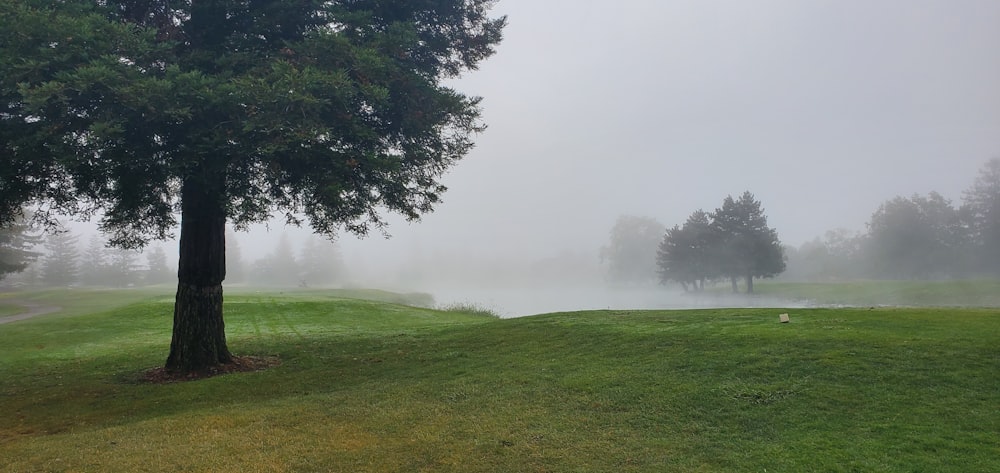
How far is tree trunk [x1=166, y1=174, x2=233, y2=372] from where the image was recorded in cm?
1181

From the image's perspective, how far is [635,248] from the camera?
324 feet

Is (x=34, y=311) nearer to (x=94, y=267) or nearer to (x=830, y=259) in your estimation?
(x=94, y=267)

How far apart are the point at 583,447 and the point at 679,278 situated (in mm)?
65810

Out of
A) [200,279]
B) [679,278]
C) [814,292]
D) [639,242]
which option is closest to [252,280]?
[639,242]

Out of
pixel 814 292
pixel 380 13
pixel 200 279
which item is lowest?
pixel 814 292

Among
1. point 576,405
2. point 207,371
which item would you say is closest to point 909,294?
point 576,405

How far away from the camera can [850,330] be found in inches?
410

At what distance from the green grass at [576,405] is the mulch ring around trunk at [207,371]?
457mm

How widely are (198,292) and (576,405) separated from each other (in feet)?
31.1

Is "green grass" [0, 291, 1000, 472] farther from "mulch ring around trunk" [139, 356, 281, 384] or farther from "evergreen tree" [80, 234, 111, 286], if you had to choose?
"evergreen tree" [80, 234, 111, 286]

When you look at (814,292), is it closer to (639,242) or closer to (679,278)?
(679,278)

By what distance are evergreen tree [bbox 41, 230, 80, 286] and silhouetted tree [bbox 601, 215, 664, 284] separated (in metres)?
91.7

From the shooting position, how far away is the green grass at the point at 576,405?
5695 mm

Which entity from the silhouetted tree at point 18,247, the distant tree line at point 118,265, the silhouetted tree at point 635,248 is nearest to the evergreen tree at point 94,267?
the distant tree line at point 118,265
